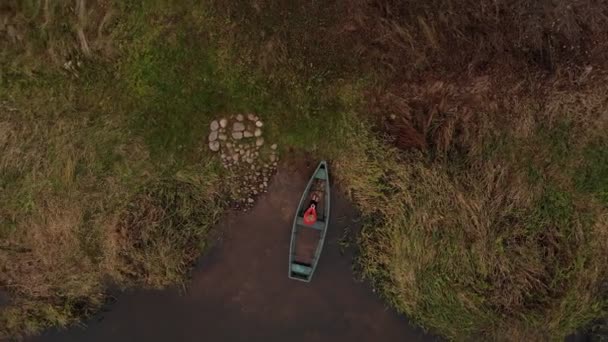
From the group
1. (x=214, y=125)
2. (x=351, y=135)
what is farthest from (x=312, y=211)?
(x=214, y=125)

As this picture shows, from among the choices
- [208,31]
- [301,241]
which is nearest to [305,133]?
[301,241]

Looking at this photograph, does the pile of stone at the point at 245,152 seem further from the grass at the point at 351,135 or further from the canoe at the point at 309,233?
the canoe at the point at 309,233

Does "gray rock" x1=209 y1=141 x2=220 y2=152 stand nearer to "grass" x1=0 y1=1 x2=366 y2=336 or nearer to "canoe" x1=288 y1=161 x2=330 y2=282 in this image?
"grass" x1=0 y1=1 x2=366 y2=336

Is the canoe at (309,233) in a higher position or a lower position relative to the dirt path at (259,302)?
higher

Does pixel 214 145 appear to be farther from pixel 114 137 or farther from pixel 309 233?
pixel 309 233

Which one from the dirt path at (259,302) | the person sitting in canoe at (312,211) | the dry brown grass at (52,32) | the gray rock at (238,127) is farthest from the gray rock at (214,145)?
the dry brown grass at (52,32)

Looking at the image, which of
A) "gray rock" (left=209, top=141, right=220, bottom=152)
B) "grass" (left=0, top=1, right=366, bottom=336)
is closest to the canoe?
"grass" (left=0, top=1, right=366, bottom=336)
